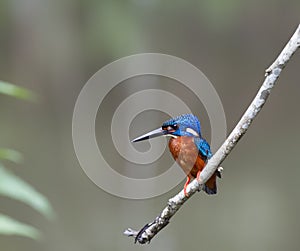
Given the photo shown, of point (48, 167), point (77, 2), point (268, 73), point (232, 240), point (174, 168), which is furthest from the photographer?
point (77, 2)

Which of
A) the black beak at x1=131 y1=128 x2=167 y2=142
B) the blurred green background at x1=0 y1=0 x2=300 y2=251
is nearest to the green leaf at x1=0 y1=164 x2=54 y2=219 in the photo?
the black beak at x1=131 y1=128 x2=167 y2=142

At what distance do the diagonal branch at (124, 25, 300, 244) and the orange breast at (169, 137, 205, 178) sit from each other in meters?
0.03

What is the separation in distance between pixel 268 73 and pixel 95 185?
4136 millimetres

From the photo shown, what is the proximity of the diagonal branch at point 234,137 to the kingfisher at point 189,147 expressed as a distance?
0.10ft

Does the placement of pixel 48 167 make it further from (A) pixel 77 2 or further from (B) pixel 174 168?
(B) pixel 174 168

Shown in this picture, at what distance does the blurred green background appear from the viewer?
418 centimetres

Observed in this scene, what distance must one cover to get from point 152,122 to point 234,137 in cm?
399

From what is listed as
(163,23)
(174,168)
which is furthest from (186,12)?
(174,168)

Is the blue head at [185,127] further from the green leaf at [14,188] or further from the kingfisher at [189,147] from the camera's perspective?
the green leaf at [14,188]

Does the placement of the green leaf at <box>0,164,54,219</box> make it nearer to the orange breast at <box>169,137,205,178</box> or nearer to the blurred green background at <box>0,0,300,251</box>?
the orange breast at <box>169,137,205,178</box>

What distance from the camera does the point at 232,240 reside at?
4.10 meters

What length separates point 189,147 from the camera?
720 millimetres

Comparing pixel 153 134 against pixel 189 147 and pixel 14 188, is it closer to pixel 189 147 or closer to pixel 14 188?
pixel 189 147

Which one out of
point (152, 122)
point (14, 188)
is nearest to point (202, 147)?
point (14, 188)
